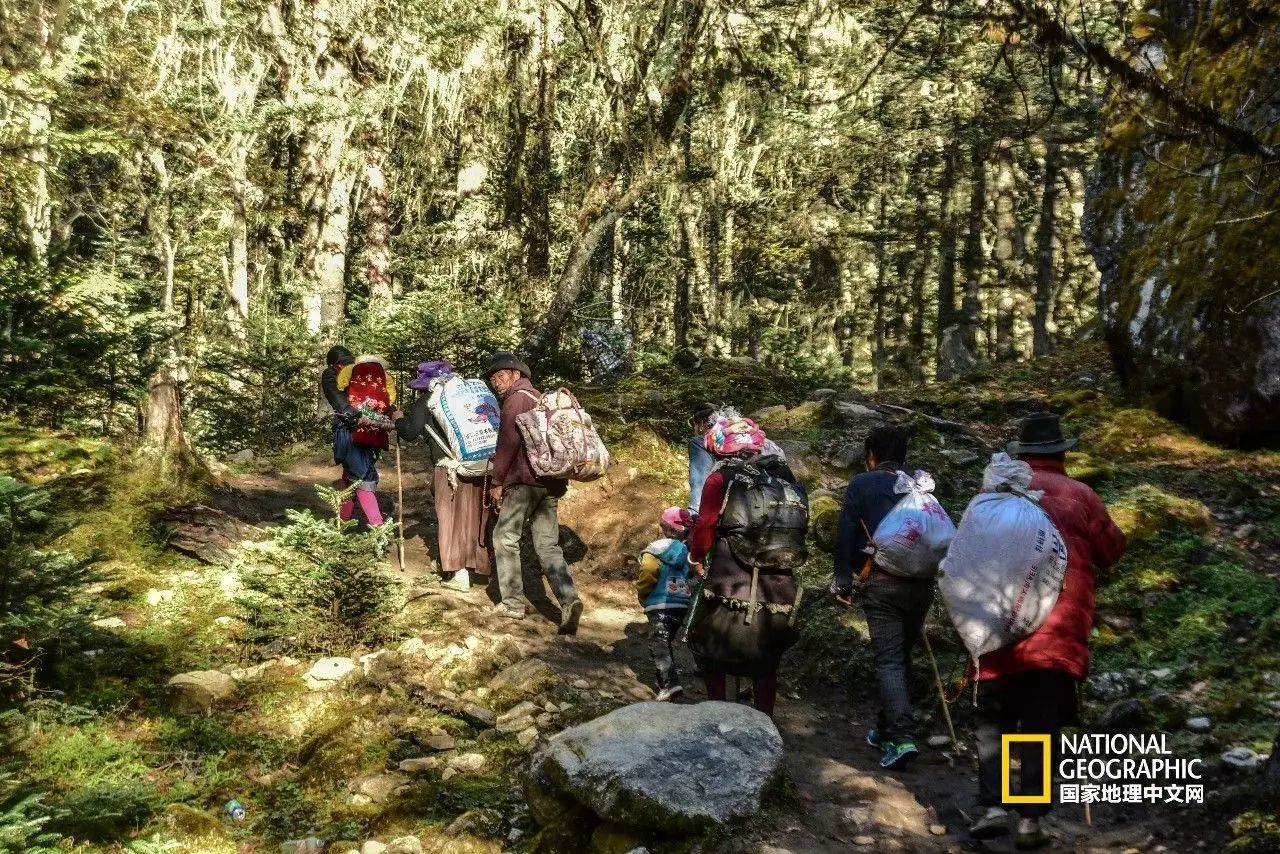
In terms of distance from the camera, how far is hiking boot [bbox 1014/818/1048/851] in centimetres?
446

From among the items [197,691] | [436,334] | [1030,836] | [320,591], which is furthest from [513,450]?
[436,334]

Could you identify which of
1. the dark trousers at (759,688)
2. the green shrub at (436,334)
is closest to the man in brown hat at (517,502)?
the dark trousers at (759,688)

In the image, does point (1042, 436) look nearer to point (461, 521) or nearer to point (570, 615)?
point (570, 615)

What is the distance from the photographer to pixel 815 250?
24281 mm

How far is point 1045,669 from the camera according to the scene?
433 cm

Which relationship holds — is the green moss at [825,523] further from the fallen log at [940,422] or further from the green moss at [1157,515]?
the fallen log at [940,422]

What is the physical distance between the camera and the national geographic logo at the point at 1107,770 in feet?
14.7

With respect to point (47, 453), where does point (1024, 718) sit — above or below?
below

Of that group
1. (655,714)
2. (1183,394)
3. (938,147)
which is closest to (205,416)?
(655,714)

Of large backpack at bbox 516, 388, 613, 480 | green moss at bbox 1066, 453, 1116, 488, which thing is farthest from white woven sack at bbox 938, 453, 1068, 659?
green moss at bbox 1066, 453, 1116, 488

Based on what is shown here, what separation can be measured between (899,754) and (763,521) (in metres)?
1.71

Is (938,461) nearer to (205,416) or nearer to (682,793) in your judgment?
(682,793)

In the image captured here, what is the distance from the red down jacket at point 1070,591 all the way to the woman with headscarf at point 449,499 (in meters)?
4.97

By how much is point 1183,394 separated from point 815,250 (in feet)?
48.9
